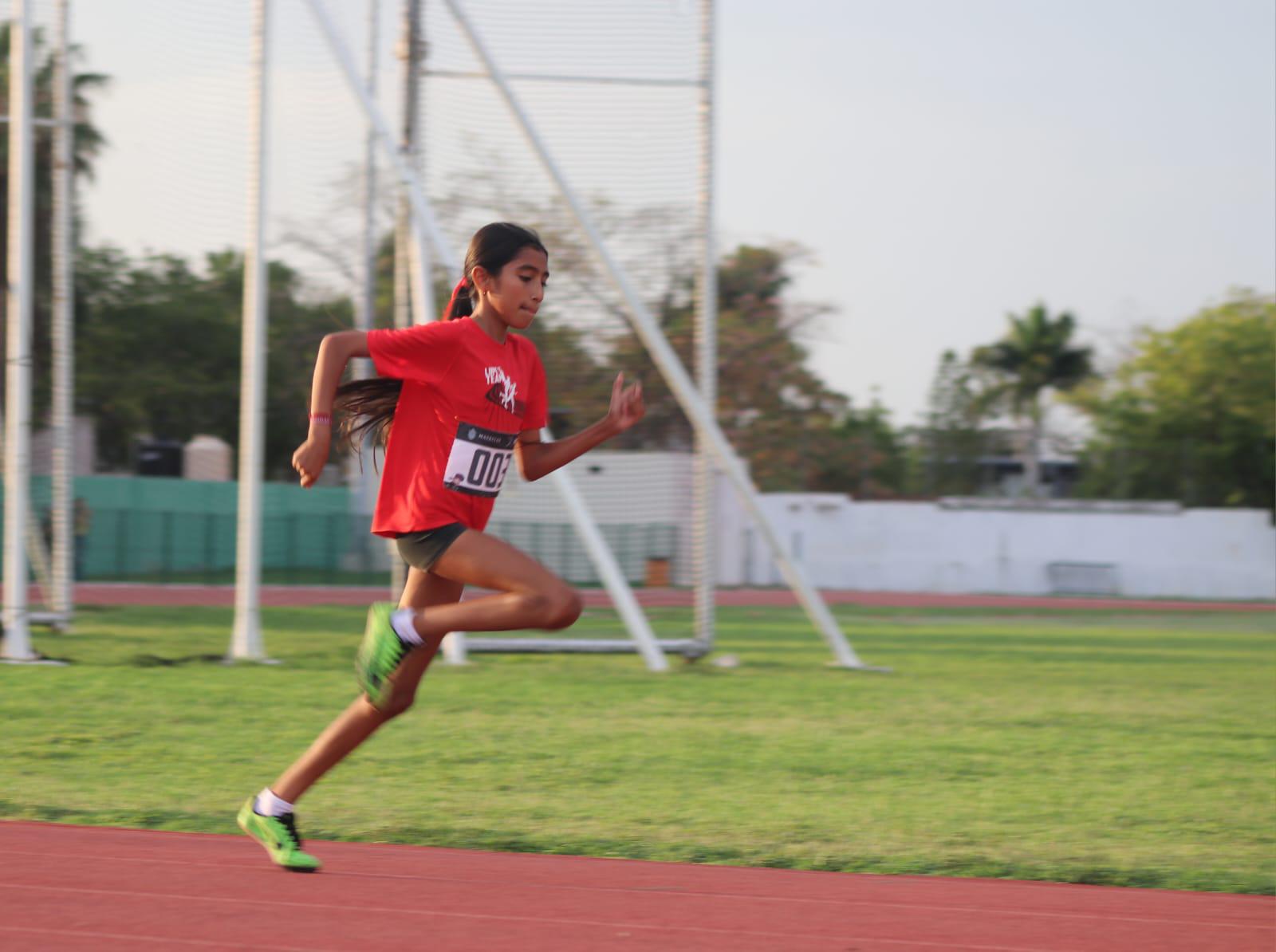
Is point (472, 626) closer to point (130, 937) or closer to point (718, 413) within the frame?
point (130, 937)

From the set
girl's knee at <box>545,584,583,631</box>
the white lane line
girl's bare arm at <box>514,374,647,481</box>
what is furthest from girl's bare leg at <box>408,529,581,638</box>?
the white lane line

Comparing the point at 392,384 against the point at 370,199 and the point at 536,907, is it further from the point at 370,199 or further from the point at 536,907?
the point at 370,199

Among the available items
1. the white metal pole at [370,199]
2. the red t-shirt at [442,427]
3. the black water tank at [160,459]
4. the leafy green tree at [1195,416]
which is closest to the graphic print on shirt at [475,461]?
the red t-shirt at [442,427]

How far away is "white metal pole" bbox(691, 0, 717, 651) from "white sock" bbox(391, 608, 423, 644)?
9.49 meters

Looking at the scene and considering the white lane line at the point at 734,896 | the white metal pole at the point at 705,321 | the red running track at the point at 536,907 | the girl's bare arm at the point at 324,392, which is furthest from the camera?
the white metal pole at the point at 705,321

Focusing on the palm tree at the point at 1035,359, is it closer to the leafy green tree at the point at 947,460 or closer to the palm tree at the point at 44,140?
the leafy green tree at the point at 947,460

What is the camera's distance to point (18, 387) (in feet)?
37.1

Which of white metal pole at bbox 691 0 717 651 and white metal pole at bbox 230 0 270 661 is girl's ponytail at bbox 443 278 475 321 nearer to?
white metal pole at bbox 230 0 270 661

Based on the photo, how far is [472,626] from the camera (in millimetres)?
4215

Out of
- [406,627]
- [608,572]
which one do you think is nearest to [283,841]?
[406,627]

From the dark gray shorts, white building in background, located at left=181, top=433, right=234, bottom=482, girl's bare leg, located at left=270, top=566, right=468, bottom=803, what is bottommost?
girl's bare leg, located at left=270, top=566, right=468, bottom=803

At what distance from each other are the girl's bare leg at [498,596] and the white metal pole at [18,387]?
791 centimetres

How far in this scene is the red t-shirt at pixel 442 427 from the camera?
14.3ft

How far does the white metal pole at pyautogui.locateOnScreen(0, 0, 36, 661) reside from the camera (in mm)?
11320
